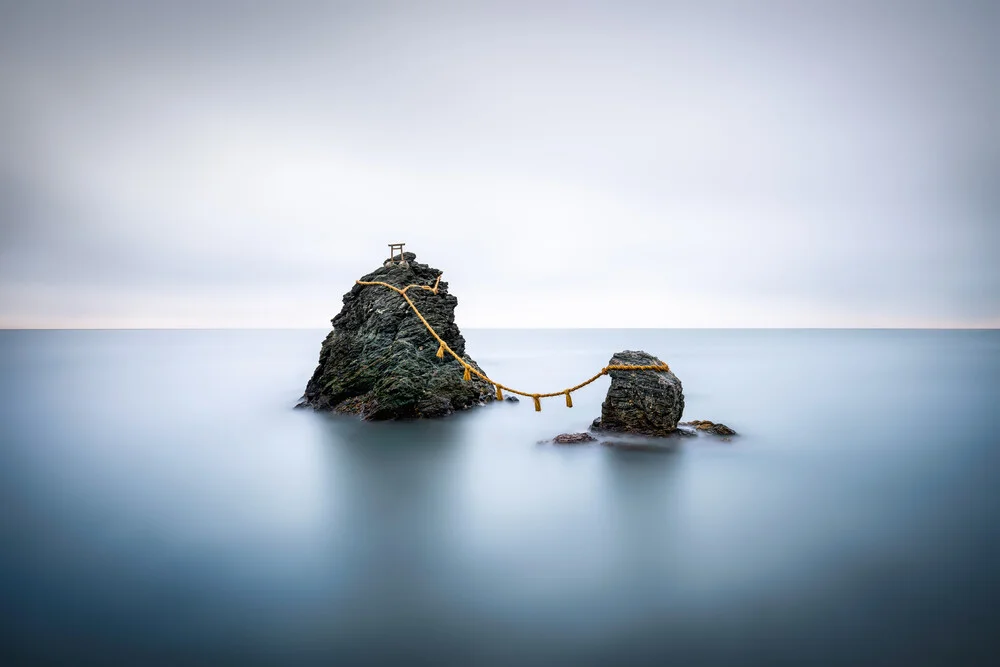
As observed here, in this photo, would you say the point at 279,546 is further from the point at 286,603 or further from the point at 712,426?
the point at 712,426

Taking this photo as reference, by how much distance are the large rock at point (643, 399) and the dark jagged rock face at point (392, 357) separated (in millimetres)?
4135

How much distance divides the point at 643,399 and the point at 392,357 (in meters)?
5.38

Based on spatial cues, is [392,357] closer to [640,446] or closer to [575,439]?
[575,439]

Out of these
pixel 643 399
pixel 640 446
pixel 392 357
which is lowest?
pixel 640 446

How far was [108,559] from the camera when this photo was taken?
498 cm

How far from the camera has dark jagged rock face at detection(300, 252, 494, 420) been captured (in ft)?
35.5

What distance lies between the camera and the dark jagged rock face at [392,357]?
10.8 m

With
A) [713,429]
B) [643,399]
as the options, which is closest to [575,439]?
[643,399]

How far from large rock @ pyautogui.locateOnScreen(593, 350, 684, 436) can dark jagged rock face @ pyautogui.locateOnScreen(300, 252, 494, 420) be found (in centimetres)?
414

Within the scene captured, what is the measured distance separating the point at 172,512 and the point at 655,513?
625cm

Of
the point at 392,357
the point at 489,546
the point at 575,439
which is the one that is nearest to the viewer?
the point at 489,546

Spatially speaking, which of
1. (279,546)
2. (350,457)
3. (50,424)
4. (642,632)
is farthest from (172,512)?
(50,424)

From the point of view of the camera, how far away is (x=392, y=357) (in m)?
10.8

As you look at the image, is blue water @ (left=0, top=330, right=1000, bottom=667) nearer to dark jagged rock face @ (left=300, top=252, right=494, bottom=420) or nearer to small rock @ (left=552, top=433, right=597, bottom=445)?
small rock @ (left=552, top=433, right=597, bottom=445)
